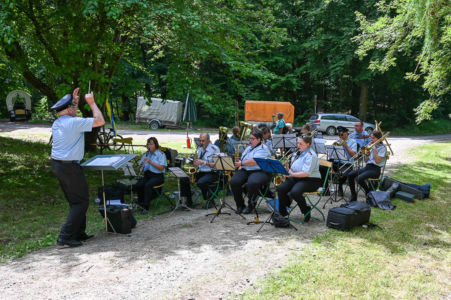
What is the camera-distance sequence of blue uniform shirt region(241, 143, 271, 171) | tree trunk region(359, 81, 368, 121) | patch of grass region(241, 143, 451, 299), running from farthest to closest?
tree trunk region(359, 81, 368, 121) < blue uniform shirt region(241, 143, 271, 171) < patch of grass region(241, 143, 451, 299)

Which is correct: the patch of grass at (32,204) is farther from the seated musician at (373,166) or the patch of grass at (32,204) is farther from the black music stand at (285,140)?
the seated musician at (373,166)

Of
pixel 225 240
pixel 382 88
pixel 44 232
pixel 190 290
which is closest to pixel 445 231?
pixel 225 240

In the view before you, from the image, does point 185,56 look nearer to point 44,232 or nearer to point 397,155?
point 44,232

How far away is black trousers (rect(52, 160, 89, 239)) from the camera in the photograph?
4.82 meters

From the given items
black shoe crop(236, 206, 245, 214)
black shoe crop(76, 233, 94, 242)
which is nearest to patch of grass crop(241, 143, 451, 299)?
black shoe crop(236, 206, 245, 214)

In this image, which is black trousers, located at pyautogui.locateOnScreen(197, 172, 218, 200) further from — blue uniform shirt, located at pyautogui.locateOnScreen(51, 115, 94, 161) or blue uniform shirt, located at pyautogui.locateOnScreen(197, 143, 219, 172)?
blue uniform shirt, located at pyautogui.locateOnScreen(51, 115, 94, 161)

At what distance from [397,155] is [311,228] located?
1105 centimetres

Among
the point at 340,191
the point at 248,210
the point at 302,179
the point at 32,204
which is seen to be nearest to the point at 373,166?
the point at 340,191

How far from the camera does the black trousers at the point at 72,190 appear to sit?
190 inches

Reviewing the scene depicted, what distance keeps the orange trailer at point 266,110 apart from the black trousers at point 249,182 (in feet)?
57.0

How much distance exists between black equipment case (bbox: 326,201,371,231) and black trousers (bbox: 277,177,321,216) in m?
0.49

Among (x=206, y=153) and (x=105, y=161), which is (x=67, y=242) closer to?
(x=105, y=161)

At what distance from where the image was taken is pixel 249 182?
6457 mm

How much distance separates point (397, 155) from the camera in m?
15.2
